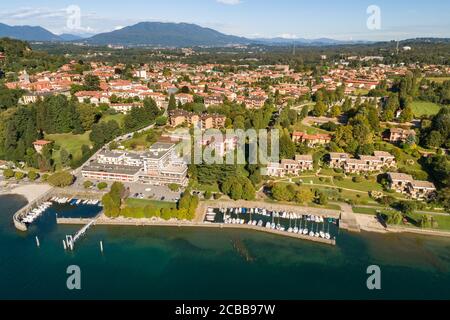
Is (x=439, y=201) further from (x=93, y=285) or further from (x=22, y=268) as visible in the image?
(x=22, y=268)

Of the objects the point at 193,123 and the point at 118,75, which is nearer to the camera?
the point at 193,123

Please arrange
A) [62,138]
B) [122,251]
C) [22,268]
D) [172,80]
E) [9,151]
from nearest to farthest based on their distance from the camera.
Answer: [22,268] → [122,251] → [9,151] → [62,138] → [172,80]

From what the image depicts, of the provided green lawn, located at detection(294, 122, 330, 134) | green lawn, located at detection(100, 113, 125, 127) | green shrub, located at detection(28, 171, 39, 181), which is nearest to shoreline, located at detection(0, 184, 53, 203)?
green shrub, located at detection(28, 171, 39, 181)

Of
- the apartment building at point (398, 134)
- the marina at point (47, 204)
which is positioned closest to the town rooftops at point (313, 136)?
the apartment building at point (398, 134)

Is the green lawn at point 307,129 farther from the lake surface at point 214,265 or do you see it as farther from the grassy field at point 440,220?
the lake surface at point 214,265

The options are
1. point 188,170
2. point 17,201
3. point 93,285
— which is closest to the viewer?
point 93,285

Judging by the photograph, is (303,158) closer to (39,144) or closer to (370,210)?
(370,210)

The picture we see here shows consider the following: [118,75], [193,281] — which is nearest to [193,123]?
[193,281]
